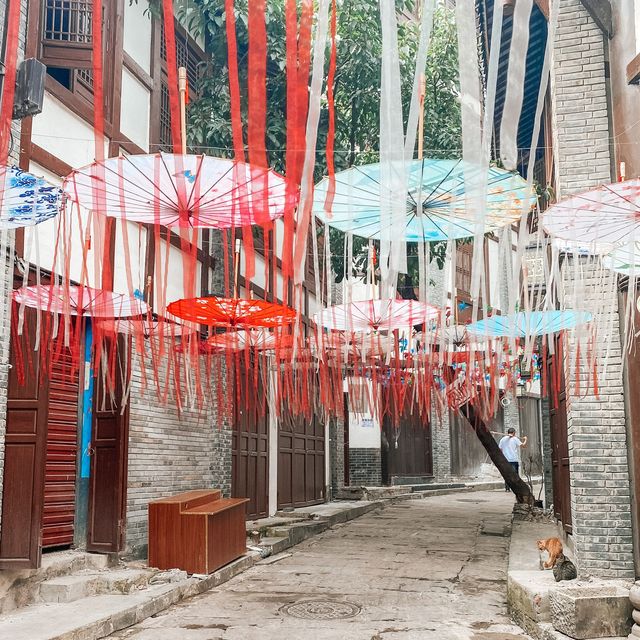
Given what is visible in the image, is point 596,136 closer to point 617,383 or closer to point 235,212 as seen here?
point 617,383

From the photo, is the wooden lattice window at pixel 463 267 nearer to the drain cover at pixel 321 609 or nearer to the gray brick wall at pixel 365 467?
the gray brick wall at pixel 365 467

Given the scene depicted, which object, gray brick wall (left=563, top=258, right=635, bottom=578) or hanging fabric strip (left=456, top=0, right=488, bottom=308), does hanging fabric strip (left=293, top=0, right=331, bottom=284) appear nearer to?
hanging fabric strip (left=456, top=0, right=488, bottom=308)

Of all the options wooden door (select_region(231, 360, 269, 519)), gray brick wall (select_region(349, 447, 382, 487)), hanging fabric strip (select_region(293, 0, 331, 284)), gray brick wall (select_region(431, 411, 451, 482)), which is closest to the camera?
hanging fabric strip (select_region(293, 0, 331, 284))

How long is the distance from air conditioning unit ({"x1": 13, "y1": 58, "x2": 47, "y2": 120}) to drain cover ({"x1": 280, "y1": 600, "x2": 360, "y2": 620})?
16.1 ft

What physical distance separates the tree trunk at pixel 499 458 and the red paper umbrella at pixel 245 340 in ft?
20.6

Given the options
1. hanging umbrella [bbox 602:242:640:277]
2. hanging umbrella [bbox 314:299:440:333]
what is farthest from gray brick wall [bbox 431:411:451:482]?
hanging umbrella [bbox 602:242:640:277]

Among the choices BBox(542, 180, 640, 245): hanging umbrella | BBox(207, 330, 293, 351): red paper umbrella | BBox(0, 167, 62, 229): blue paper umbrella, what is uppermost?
BBox(0, 167, 62, 229): blue paper umbrella

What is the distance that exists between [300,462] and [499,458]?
3.95 metres

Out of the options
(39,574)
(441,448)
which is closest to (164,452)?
(39,574)

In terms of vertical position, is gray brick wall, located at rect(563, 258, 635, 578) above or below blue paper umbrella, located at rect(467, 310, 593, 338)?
below

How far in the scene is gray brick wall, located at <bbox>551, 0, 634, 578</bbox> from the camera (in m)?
6.89

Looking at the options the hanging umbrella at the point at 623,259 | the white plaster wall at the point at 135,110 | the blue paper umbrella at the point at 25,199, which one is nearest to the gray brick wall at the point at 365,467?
the white plaster wall at the point at 135,110

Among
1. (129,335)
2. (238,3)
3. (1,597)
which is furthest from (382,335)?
(1,597)

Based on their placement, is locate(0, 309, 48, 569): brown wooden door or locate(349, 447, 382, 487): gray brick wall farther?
locate(349, 447, 382, 487): gray brick wall
